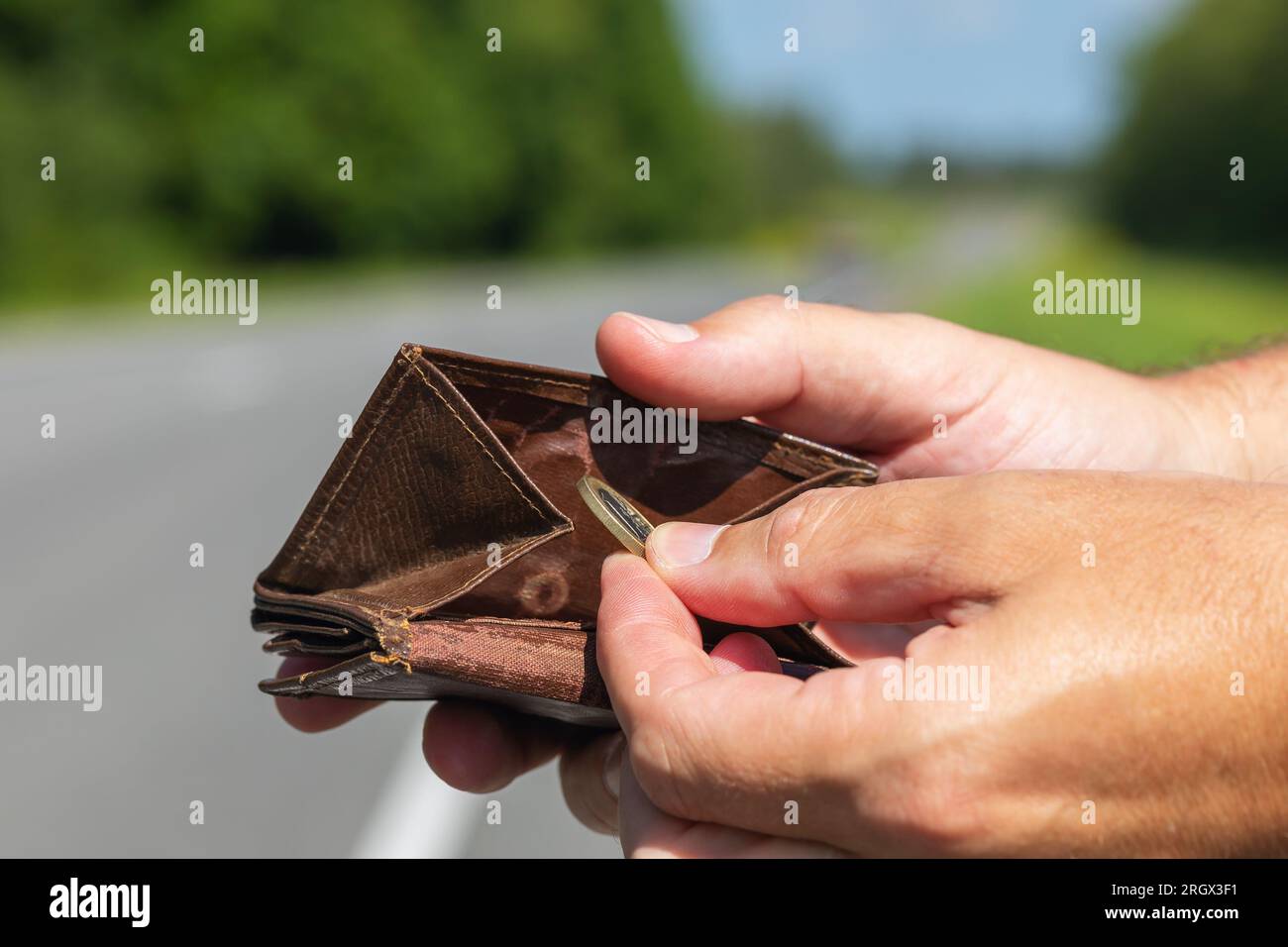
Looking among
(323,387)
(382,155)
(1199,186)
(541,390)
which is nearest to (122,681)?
(541,390)

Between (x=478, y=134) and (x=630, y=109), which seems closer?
(x=478, y=134)

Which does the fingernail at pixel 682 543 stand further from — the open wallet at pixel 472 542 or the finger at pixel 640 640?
the open wallet at pixel 472 542

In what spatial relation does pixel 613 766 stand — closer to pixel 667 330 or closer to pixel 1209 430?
pixel 667 330

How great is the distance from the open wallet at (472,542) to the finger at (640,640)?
140mm

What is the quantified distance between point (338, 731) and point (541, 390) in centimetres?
310

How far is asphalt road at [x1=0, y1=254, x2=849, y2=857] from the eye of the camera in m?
4.32

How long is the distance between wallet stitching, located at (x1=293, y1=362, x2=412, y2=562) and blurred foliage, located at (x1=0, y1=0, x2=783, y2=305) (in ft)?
88.5

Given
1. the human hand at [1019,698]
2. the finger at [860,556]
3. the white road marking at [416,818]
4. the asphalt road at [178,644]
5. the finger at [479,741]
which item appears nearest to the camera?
the human hand at [1019,698]

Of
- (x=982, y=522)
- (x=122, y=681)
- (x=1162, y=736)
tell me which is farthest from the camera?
(x=122, y=681)

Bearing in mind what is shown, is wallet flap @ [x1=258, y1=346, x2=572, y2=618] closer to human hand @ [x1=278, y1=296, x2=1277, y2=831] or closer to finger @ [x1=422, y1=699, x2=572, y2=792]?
human hand @ [x1=278, y1=296, x2=1277, y2=831]

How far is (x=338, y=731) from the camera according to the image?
17.0ft

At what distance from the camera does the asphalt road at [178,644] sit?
4.32m

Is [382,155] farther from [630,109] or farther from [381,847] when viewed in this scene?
[381,847]

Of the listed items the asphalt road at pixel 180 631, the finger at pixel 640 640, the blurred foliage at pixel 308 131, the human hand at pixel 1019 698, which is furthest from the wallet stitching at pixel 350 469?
the blurred foliage at pixel 308 131
